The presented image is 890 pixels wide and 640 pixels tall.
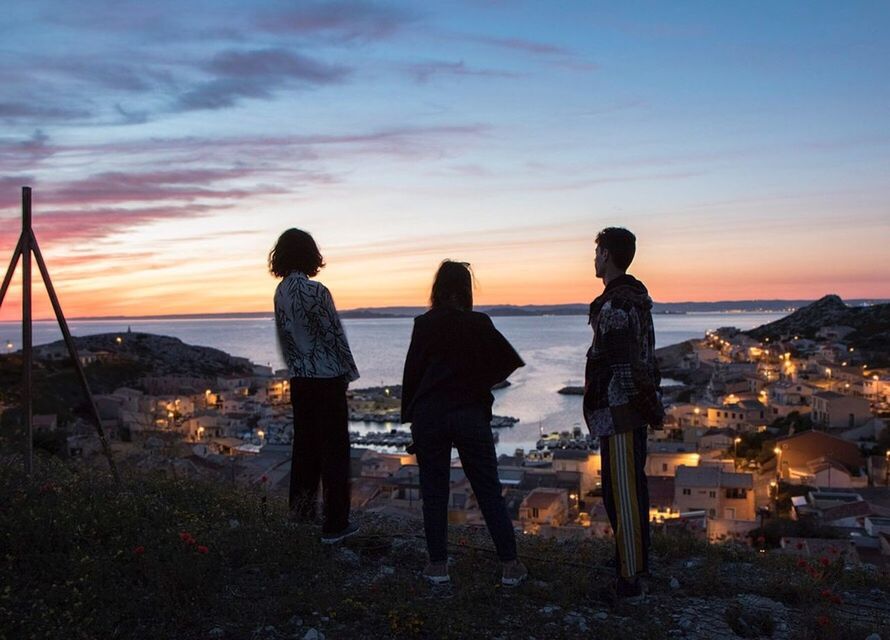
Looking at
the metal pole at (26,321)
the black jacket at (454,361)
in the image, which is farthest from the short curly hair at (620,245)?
the metal pole at (26,321)

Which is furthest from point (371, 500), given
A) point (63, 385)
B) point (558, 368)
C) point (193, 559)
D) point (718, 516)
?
point (558, 368)

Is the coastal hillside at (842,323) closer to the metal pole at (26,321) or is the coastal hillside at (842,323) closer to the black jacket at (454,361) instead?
the black jacket at (454,361)

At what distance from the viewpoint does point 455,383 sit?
4.16 meters

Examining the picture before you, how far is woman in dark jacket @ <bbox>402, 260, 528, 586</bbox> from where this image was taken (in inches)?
163

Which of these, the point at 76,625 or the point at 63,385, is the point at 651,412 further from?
the point at 63,385

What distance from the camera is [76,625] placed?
3.58 m

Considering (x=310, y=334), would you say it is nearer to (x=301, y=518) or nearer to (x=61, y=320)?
(x=301, y=518)

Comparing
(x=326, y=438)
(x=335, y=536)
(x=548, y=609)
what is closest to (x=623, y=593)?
(x=548, y=609)

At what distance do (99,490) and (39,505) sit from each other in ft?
2.51

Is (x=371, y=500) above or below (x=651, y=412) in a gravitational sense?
below

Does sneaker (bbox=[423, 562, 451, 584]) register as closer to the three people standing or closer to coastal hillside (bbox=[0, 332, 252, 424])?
the three people standing

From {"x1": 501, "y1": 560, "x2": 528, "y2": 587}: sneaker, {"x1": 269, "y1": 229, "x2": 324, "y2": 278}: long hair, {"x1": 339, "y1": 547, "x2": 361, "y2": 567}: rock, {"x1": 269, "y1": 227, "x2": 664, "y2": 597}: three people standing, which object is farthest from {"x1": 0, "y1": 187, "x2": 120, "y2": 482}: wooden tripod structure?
{"x1": 501, "y1": 560, "x2": 528, "y2": 587}: sneaker

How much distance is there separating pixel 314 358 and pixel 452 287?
112 cm

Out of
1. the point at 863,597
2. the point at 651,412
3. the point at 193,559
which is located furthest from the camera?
the point at 863,597
